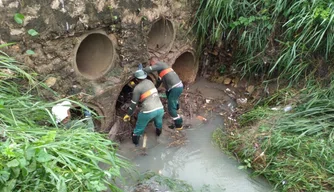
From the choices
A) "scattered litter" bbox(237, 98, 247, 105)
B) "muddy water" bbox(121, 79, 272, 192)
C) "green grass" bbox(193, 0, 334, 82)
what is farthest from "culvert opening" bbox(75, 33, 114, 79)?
"scattered litter" bbox(237, 98, 247, 105)

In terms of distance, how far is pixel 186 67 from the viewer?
760 cm

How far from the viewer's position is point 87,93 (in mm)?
5371

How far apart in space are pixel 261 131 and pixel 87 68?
10.3 feet

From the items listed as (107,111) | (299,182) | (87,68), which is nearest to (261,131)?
(299,182)

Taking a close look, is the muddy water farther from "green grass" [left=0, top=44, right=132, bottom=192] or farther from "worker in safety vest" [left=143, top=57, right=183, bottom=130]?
"green grass" [left=0, top=44, right=132, bottom=192]

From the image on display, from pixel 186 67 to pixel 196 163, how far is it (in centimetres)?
267

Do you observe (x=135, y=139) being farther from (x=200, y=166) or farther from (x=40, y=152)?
(x=40, y=152)

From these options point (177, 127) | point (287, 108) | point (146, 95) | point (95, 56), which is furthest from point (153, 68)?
point (287, 108)

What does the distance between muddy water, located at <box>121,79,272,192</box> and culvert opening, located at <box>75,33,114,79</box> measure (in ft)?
4.55

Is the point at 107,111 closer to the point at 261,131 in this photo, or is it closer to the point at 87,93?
the point at 87,93

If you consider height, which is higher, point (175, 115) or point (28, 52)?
point (28, 52)

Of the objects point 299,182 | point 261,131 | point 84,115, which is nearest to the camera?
point 299,182

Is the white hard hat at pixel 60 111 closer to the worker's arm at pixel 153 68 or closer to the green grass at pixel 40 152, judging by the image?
the green grass at pixel 40 152

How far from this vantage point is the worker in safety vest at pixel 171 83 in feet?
19.7
